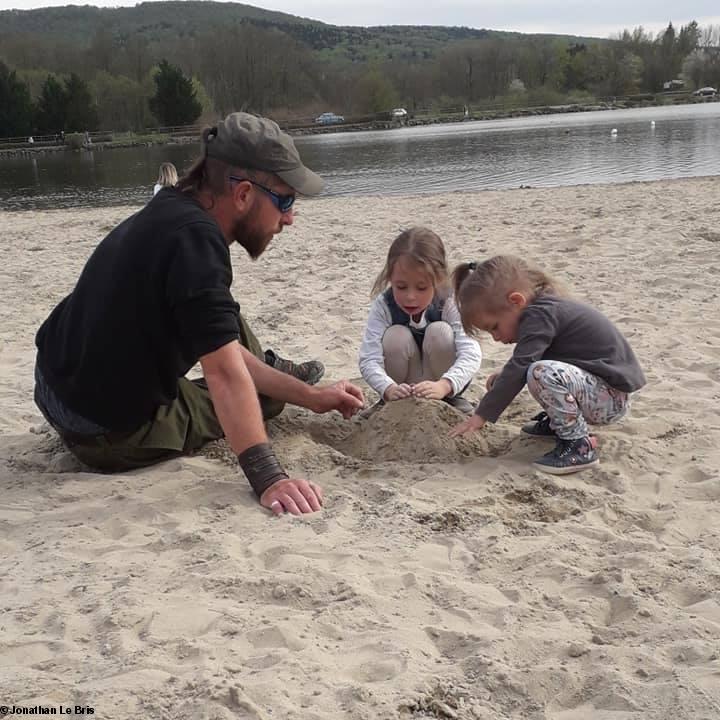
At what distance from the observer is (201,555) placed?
248 cm

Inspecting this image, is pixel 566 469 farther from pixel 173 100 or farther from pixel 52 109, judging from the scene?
pixel 173 100

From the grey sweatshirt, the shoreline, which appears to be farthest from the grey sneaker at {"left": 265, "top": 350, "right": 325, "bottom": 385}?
the shoreline

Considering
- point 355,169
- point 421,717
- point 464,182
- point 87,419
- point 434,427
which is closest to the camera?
point 421,717

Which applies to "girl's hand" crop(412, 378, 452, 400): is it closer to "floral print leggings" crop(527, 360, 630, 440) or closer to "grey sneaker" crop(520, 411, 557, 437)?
"grey sneaker" crop(520, 411, 557, 437)

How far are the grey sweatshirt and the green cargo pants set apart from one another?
1.18m

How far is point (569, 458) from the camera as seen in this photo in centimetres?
300

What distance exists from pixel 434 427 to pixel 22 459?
5.84ft

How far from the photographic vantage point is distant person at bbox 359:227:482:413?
11.1 feet

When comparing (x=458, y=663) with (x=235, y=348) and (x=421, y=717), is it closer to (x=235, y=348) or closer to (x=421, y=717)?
(x=421, y=717)

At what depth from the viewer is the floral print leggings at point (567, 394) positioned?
9.75ft

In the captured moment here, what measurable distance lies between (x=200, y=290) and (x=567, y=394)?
143 cm

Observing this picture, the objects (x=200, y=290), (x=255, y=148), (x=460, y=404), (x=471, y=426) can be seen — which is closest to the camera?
(x=200, y=290)

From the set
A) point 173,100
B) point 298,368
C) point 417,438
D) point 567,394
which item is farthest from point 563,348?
point 173,100

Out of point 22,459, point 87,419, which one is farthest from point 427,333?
point 22,459
